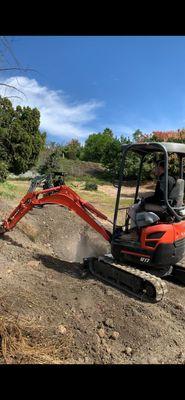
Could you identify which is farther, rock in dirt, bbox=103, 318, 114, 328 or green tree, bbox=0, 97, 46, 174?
green tree, bbox=0, 97, 46, 174

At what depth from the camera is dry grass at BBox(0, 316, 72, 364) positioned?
382 centimetres

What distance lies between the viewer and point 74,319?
5.09 m

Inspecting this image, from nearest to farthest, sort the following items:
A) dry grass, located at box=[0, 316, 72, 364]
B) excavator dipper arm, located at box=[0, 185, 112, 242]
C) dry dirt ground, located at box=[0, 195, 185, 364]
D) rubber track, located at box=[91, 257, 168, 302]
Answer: dry grass, located at box=[0, 316, 72, 364], dry dirt ground, located at box=[0, 195, 185, 364], rubber track, located at box=[91, 257, 168, 302], excavator dipper arm, located at box=[0, 185, 112, 242]

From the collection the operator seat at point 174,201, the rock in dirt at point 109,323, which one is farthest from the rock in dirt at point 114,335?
the operator seat at point 174,201

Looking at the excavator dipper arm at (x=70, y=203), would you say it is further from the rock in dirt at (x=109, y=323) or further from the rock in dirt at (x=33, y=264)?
the rock in dirt at (x=109, y=323)

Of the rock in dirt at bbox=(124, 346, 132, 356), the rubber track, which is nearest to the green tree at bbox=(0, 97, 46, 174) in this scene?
the rubber track

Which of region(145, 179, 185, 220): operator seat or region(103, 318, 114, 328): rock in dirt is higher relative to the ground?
region(145, 179, 185, 220): operator seat

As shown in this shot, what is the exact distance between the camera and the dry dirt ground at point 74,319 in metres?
4.19

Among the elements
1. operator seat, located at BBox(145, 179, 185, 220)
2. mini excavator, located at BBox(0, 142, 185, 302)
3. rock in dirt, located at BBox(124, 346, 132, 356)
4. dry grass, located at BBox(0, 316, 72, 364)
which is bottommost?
rock in dirt, located at BBox(124, 346, 132, 356)

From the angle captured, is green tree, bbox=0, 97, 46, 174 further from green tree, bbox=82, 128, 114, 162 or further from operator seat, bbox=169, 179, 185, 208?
green tree, bbox=82, 128, 114, 162
